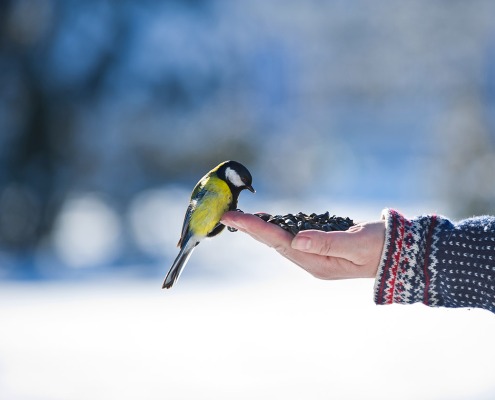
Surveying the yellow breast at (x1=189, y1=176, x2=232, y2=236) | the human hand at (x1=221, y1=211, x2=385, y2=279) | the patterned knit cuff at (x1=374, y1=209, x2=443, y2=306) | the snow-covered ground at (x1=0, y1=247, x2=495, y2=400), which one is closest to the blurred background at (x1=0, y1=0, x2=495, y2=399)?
the snow-covered ground at (x1=0, y1=247, x2=495, y2=400)

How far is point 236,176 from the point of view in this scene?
315 centimetres

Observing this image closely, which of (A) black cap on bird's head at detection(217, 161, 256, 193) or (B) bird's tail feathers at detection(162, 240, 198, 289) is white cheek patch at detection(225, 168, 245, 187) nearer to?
(A) black cap on bird's head at detection(217, 161, 256, 193)

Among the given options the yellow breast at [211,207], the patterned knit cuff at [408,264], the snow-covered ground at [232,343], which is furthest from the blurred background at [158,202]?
the patterned knit cuff at [408,264]

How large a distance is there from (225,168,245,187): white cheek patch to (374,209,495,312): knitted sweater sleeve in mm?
758

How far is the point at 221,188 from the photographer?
3.16 meters

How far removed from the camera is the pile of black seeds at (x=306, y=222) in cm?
280

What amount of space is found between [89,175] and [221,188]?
524 cm

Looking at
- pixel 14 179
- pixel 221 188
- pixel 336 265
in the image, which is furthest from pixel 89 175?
pixel 336 265

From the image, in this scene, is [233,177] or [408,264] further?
[233,177]

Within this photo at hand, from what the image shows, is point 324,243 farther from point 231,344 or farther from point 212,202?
point 231,344

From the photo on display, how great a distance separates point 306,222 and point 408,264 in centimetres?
53

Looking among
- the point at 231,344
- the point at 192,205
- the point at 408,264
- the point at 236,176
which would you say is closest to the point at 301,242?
the point at 408,264

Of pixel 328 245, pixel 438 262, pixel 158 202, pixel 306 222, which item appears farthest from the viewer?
pixel 158 202

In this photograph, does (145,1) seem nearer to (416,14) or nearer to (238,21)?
(238,21)
